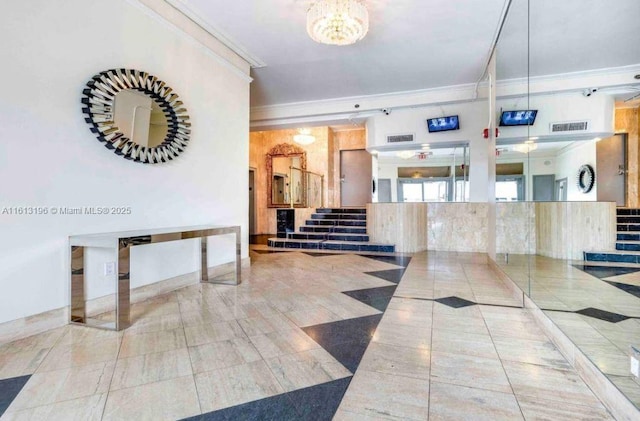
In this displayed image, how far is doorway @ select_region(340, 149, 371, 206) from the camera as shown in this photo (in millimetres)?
9188

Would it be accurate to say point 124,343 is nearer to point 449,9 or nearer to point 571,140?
point 449,9

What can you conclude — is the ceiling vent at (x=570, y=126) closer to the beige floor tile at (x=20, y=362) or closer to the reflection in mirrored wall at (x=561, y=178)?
the reflection in mirrored wall at (x=561, y=178)

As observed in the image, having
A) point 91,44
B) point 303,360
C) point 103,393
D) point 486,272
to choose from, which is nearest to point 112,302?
point 103,393

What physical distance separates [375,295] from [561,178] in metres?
2.97

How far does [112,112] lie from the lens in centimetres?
271

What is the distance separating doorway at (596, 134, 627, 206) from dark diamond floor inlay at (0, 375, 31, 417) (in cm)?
640

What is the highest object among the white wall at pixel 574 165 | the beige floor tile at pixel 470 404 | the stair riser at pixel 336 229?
the white wall at pixel 574 165

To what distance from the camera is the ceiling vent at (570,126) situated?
416cm

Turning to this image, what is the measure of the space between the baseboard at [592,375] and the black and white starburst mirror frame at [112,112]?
370cm

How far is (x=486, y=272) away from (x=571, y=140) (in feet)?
7.17

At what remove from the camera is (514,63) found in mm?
3943

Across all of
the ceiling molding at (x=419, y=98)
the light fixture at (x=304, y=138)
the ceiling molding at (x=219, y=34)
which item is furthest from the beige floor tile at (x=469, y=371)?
the light fixture at (x=304, y=138)

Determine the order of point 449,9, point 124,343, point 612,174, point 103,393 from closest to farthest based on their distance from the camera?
point 103,393, point 124,343, point 449,9, point 612,174

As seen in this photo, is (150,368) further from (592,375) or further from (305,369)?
(592,375)
